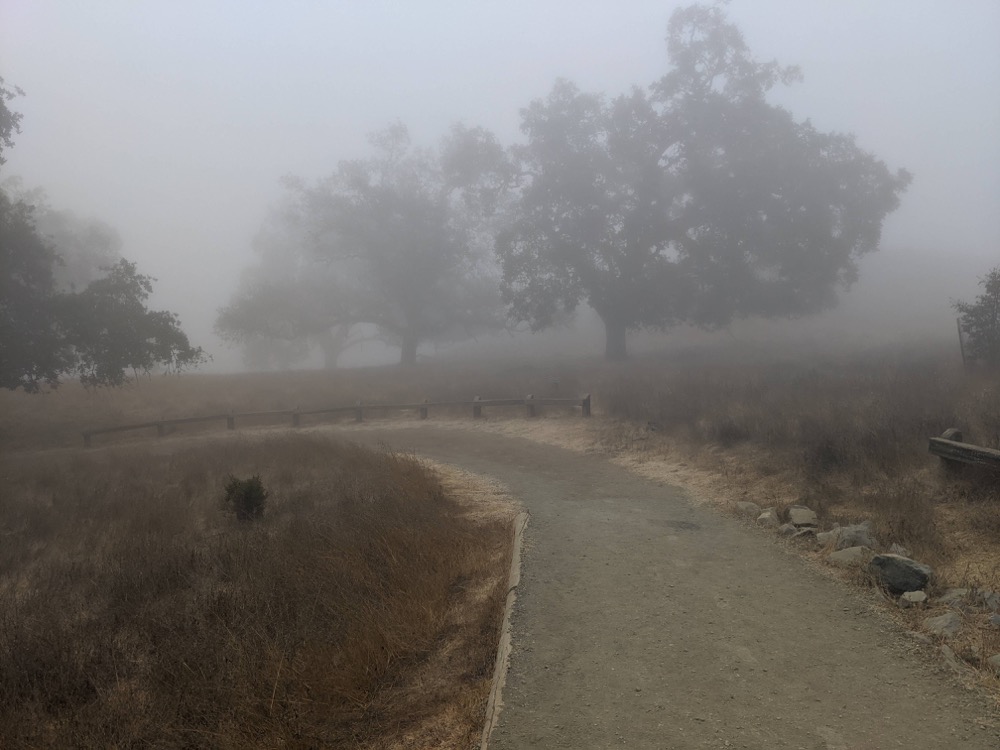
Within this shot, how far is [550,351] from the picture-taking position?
45.3 metres

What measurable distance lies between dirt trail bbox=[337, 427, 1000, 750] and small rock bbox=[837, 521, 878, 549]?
0.55m

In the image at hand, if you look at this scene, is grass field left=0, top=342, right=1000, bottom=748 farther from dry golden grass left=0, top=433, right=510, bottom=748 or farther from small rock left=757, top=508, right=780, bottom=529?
small rock left=757, top=508, right=780, bottom=529

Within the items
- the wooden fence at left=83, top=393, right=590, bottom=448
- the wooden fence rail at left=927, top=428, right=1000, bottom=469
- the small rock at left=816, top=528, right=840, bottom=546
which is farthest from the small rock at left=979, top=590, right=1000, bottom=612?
the wooden fence at left=83, top=393, right=590, bottom=448

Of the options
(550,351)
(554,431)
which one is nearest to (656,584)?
(554,431)

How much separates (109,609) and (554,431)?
1179 centimetres

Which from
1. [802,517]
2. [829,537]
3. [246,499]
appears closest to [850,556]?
[829,537]

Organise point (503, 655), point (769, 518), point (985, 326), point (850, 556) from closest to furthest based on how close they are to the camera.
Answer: point (503, 655) < point (850, 556) < point (769, 518) < point (985, 326)

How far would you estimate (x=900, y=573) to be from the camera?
571cm

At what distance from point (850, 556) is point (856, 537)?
0.42m

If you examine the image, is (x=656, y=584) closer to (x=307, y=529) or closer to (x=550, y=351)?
(x=307, y=529)

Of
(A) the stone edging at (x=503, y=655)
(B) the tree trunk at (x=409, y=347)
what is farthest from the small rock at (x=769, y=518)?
(B) the tree trunk at (x=409, y=347)

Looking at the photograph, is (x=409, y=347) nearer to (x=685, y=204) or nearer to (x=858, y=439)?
(x=685, y=204)

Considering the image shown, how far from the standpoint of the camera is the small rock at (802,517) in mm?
7480

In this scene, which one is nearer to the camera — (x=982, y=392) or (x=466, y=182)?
(x=982, y=392)
